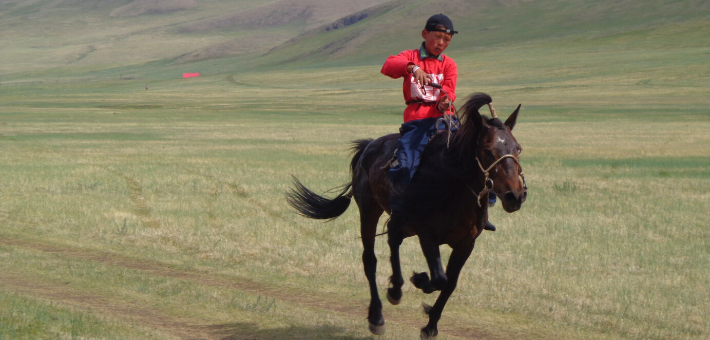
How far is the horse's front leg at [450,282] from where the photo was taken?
254 inches

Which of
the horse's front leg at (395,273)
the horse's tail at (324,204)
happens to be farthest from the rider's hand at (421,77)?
the horse's tail at (324,204)

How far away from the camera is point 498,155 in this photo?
18.0 feet

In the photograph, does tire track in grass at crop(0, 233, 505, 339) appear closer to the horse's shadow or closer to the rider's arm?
the horse's shadow

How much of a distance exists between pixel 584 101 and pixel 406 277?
44954 millimetres

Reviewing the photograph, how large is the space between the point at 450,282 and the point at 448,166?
1122mm

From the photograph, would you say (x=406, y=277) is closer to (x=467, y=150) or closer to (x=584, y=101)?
(x=467, y=150)

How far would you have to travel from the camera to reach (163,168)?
1969 cm

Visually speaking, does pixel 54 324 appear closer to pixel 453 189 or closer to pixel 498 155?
pixel 453 189

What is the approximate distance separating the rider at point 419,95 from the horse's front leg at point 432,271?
362 millimetres

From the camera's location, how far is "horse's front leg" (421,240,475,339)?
6457 mm

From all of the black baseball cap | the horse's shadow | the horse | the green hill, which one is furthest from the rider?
the green hill

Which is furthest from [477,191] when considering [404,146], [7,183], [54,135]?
[54,135]

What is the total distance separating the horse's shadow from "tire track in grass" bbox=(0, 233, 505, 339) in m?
0.39

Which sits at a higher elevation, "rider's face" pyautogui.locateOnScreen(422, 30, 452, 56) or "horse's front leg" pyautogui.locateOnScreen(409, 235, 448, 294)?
"rider's face" pyautogui.locateOnScreen(422, 30, 452, 56)
